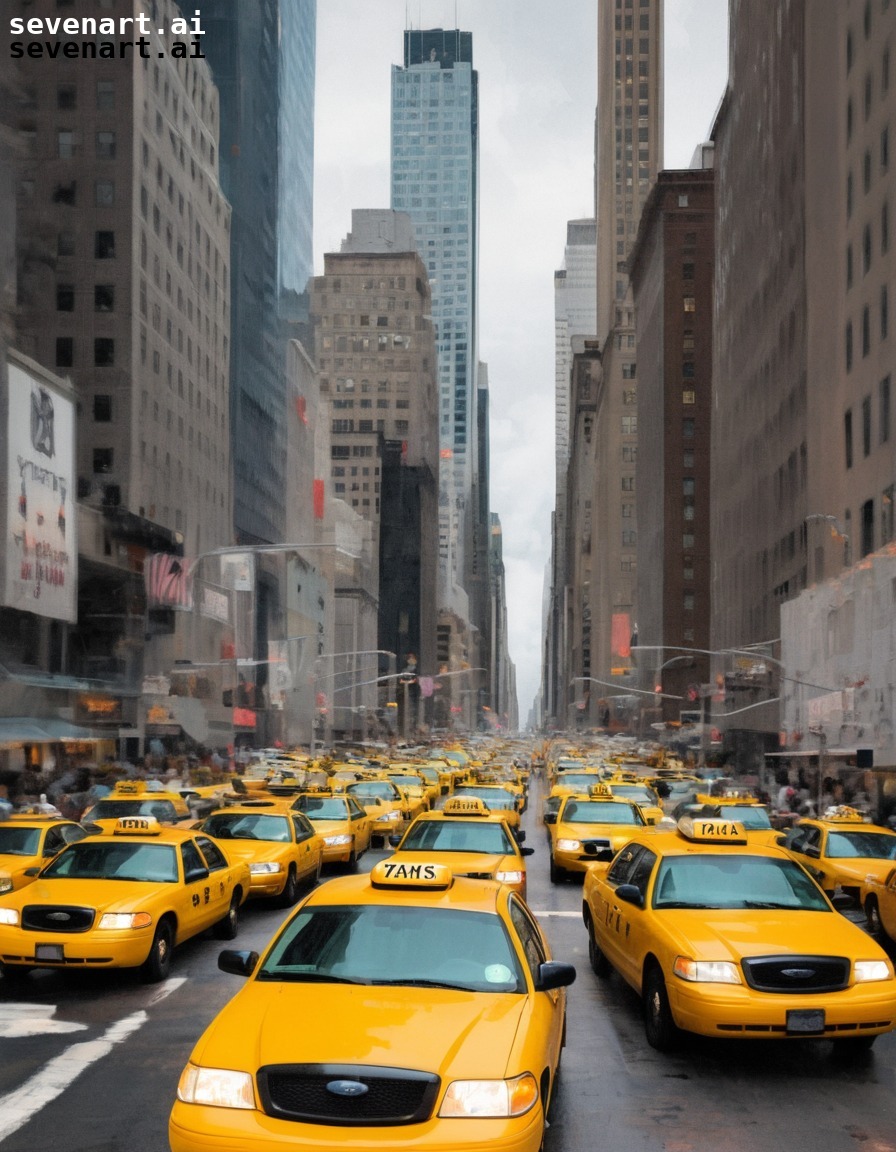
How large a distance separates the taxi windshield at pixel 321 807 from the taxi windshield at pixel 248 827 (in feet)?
14.4

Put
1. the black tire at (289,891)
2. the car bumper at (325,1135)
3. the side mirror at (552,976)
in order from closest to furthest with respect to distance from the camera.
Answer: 1. the car bumper at (325,1135)
2. the side mirror at (552,976)
3. the black tire at (289,891)

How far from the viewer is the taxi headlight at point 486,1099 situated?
5766 mm

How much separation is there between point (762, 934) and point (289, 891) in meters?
9.72

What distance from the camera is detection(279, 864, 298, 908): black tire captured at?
17769 mm

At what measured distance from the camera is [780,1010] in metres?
8.70

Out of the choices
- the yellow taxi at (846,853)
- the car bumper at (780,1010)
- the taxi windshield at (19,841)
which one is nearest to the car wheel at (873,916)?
the yellow taxi at (846,853)

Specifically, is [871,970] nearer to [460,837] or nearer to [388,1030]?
[388,1030]

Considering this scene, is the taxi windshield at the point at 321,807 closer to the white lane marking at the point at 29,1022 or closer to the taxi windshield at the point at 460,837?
the taxi windshield at the point at 460,837

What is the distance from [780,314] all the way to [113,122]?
130 feet

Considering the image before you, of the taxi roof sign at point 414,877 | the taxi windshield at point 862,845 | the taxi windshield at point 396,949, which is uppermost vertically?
the taxi roof sign at point 414,877

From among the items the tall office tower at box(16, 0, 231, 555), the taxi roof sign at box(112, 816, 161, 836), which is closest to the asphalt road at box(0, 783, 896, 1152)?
the taxi roof sign at box(112, 816, 161, 836)

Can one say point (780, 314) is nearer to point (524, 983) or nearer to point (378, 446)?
point (524, 983)

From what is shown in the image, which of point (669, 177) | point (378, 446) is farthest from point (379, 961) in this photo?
point (378, 446)

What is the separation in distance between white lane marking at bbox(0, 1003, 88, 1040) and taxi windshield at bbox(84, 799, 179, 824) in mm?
13017
